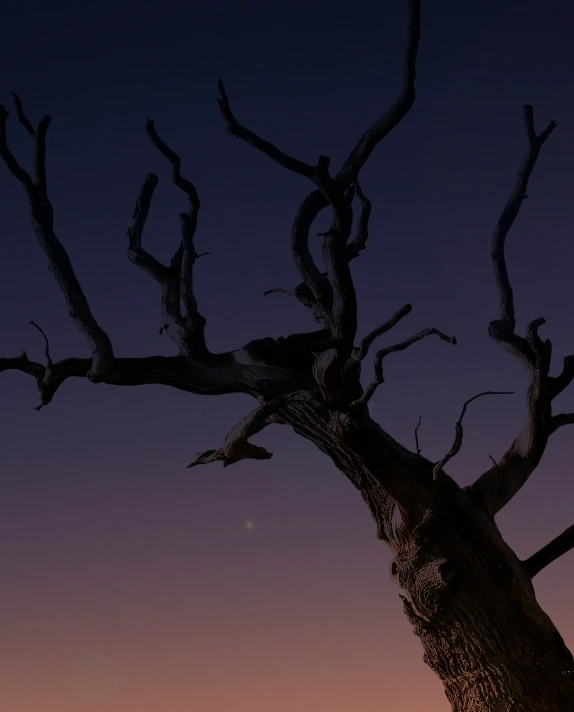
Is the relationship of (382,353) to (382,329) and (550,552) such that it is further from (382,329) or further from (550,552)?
(550,552)

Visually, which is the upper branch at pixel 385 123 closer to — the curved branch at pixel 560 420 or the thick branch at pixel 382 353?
the thick branch at pixel 382 353

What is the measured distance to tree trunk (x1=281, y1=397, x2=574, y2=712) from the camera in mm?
7281

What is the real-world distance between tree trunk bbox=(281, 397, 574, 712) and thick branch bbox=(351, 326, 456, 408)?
1.15ft

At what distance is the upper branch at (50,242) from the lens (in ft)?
26.4

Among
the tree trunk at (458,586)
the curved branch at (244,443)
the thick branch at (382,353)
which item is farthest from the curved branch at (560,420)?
the curved branch at (244,443)

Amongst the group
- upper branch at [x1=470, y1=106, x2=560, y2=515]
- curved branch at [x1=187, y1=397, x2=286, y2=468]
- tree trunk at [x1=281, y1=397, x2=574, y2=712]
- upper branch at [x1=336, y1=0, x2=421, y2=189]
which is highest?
upper branch at [x1=336, y1=0, x2=421, y2=189]

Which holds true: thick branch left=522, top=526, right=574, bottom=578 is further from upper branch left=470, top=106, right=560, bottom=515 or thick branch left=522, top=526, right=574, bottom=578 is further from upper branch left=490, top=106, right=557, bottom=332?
upper branch left=490, top=106, right=557, bottom=332

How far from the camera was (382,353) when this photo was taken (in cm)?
688

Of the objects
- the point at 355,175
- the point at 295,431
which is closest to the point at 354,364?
the point at 295,431

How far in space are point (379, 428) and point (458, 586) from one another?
1552 mm

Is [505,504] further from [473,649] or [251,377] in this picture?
[251,377]

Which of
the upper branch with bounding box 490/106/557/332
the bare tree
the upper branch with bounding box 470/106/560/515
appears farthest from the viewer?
the upper branch with bounding box 490/106/557/332

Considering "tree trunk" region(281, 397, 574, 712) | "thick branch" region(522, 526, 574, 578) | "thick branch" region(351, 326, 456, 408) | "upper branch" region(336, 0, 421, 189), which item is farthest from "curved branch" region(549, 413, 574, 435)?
"upper branch" region(336, 0, 421, 189)

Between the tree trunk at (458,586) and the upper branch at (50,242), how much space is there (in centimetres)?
200
